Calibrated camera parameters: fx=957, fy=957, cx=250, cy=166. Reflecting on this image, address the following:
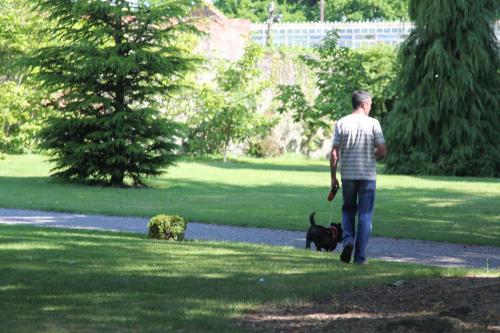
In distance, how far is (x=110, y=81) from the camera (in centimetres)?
2541

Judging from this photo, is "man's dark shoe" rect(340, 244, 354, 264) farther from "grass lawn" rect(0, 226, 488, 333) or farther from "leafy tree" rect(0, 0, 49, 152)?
"leafy tree" rect(0, 0, 49, 152)

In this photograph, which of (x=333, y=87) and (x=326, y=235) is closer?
(x=326, y=235)

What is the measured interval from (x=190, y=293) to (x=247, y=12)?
70.2m

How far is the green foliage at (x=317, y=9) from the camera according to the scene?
7525 centimetres

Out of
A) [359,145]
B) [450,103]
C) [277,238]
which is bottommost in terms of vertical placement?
[277,238]

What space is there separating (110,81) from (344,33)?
93.8 feet

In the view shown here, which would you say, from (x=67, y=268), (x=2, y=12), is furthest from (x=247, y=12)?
(x=67, y=268)

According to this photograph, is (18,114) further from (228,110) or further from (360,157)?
(360,157)

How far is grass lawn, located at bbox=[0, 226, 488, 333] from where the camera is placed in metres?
7.15

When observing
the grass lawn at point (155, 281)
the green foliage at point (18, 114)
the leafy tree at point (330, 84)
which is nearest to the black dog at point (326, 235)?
the grass lawn at point (155, 281)

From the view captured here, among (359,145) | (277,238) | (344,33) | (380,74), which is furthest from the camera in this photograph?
(344,33)

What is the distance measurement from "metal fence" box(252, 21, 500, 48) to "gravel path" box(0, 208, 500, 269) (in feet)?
105

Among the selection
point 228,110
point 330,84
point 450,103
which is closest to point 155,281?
point 450,103

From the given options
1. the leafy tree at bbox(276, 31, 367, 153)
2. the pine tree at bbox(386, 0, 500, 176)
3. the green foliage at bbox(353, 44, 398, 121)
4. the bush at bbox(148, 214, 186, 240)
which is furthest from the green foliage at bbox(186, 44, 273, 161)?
the bush at bbox(148, 214, 186, 240)
